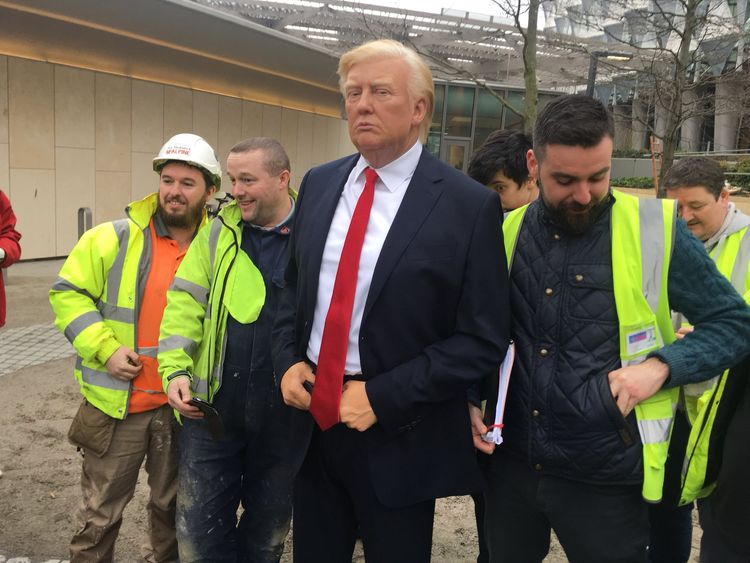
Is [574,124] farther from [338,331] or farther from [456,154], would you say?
[456,154]

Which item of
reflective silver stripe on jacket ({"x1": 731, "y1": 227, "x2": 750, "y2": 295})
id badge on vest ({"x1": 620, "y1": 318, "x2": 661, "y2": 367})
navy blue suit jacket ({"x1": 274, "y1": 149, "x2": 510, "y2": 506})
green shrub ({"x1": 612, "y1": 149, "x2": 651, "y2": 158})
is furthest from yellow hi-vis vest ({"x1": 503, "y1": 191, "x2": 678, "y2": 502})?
green shrub ({"x1": 612, "y1": 149, "x2": 651, "y2": 158})

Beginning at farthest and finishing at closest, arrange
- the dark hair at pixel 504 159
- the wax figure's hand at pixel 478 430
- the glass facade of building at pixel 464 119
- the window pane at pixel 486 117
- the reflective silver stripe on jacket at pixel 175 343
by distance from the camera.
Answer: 1. the window pane at pixel 486 117
2. the glass facade of building at pixel 464 119
3. the dark hair at pixel 504 159
4. the reflective silver stripe on jacket at pixel 175 343
5. the wax figure's hand at pixel 478 430

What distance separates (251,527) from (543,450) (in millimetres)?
1482

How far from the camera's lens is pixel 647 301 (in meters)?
1.85

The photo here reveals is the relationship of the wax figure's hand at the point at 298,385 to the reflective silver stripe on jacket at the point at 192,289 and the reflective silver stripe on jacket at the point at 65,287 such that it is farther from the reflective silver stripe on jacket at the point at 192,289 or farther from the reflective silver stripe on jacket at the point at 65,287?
the reflective silver stripe on jacket at the point at 65,287

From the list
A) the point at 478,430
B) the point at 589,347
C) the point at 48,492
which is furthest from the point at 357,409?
the point at 48,492

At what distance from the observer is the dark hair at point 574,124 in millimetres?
1807

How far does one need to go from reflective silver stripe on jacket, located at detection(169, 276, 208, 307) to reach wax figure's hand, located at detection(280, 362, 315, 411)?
2.45 feet

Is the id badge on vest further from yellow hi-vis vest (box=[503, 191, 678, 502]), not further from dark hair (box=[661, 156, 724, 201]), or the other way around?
dark hair (box=[661, 156, 724, 201])

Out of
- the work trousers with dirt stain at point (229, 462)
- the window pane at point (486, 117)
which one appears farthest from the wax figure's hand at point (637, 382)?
the window pane at point (486, 117)

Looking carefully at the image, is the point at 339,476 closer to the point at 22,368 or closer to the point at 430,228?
the point at 430,228

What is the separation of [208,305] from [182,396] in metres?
0.39

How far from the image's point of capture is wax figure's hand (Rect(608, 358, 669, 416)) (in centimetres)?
180

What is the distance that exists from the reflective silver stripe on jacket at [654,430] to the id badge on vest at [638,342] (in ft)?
0.59
